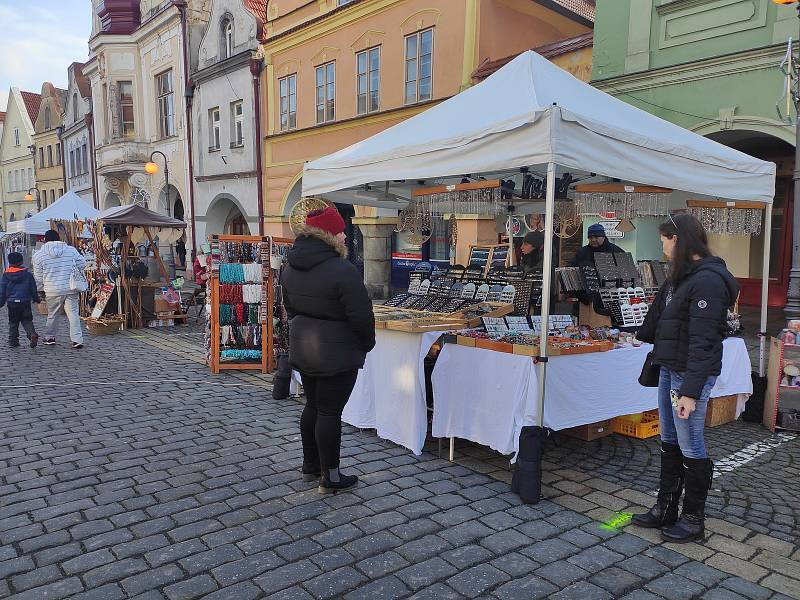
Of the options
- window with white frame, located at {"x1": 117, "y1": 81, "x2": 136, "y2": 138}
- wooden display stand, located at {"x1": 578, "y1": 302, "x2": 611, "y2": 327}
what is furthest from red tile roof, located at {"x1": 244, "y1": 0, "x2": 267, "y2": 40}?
wooden display stand, located at {"x1": 578, "y1": 302, "x2": 611, "y2": 327}

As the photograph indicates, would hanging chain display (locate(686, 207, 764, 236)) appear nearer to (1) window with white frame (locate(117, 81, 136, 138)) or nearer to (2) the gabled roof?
(1) window with white frame (locate(117, 81, 136, 138))

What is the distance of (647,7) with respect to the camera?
8.84 meters

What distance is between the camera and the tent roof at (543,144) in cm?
369

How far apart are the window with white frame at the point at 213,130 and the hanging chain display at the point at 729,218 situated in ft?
54.7

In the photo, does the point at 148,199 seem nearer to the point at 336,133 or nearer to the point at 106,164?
the point at 106,164

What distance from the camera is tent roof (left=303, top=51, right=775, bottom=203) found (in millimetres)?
3693

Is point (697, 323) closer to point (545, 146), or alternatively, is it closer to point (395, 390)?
point (545, 146)

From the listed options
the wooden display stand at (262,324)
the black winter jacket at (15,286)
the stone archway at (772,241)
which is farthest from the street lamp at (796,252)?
the black winter jacket at (15,286)

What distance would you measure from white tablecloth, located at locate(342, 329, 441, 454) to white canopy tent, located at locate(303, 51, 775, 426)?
38.4 inches

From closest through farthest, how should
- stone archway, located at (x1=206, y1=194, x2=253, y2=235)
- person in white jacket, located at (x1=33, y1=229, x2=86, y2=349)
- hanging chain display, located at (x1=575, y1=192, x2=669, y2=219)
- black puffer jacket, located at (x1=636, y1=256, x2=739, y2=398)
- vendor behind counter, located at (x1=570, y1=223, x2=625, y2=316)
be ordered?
black puffer jacket, located at (x1=636, y1=256, x2=739, y2=398) < hanging chain display, located at (x1=575, y1=192, x2=669, y2=219) < vendor behind counter, located at (x1=570, y1=223, x2=625, y2=316) < person in white jacket, located at (x1=33, y1=229, x2=86, y2=349) < stone archway, located at (x1=206, y1=194, x2=253, y2=235)

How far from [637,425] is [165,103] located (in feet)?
72.0

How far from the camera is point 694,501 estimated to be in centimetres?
319

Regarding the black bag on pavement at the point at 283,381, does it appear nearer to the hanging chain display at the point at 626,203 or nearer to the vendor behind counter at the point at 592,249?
the vendor behind counter at the point at 592,249

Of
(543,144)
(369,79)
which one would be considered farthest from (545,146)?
(369,79)
